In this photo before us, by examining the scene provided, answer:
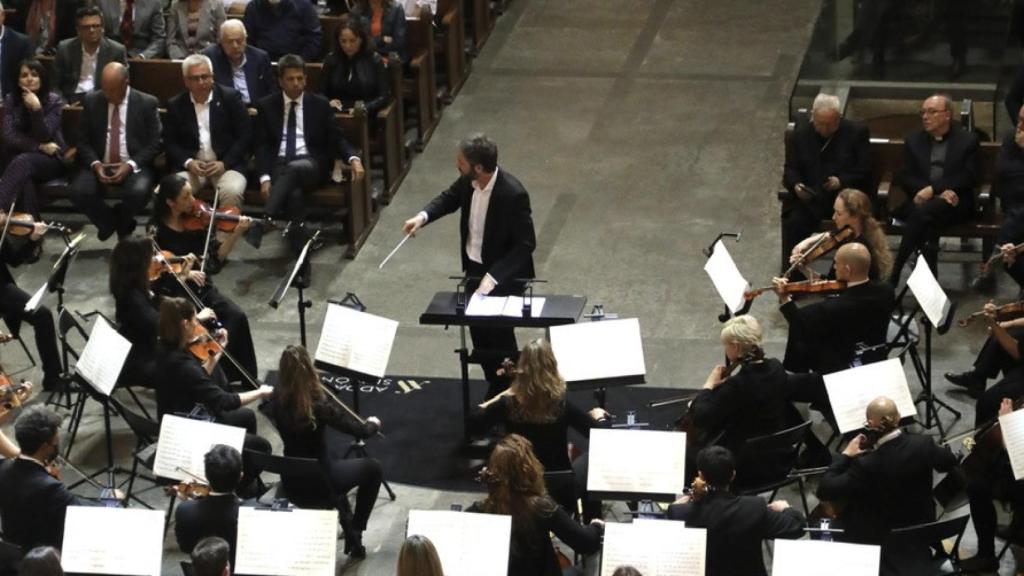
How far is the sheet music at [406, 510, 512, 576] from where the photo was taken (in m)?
7.24

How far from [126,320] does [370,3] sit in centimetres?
→ 421

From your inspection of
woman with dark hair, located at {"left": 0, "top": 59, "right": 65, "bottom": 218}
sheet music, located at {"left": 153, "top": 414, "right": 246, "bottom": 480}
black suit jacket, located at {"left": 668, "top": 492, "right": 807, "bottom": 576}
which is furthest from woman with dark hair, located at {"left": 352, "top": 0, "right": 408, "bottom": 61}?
black suit jacket, located at {"left": 668, "top": 492, "right": 807, "bottom": 576}

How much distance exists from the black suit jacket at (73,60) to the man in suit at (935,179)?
580 centimetres

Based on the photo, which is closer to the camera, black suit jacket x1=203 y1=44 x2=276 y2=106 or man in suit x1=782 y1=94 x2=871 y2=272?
man in suit x1=782 y1=94 x2=871 y2=272

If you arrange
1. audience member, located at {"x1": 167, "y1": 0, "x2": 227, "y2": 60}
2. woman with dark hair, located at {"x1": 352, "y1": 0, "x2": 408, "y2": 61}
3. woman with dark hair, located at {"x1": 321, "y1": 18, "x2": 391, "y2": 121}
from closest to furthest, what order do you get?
woman with dark hair, located at {"x1": 321, "y1": 18, "x2": 391, "y2": 121} → woman with dark hair, located at {"x1": 352, "y1": 0, "x2": 408, "y2": 61} → audience member, located at {"x1": 167, "y1": 0, "x2": 227, "y2": 60}

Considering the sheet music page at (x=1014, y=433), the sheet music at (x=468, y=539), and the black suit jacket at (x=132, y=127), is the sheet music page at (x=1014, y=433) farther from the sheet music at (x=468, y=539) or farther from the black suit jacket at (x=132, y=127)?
the black suit jacket at (x=132, y=127)

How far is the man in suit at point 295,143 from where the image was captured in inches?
460

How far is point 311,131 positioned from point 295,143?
149mm

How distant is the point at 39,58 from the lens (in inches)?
514

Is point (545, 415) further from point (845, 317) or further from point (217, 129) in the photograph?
point (217, 129)

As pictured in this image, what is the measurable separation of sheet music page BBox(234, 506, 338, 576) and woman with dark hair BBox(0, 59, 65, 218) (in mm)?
5340

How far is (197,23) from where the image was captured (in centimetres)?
1321

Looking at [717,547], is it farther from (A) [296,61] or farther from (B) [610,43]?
(B) [610,43]

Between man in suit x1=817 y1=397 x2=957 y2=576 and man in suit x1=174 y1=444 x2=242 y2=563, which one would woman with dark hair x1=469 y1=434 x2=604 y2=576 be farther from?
man in suit x1=817 y1=397 x2=957 y2=576
